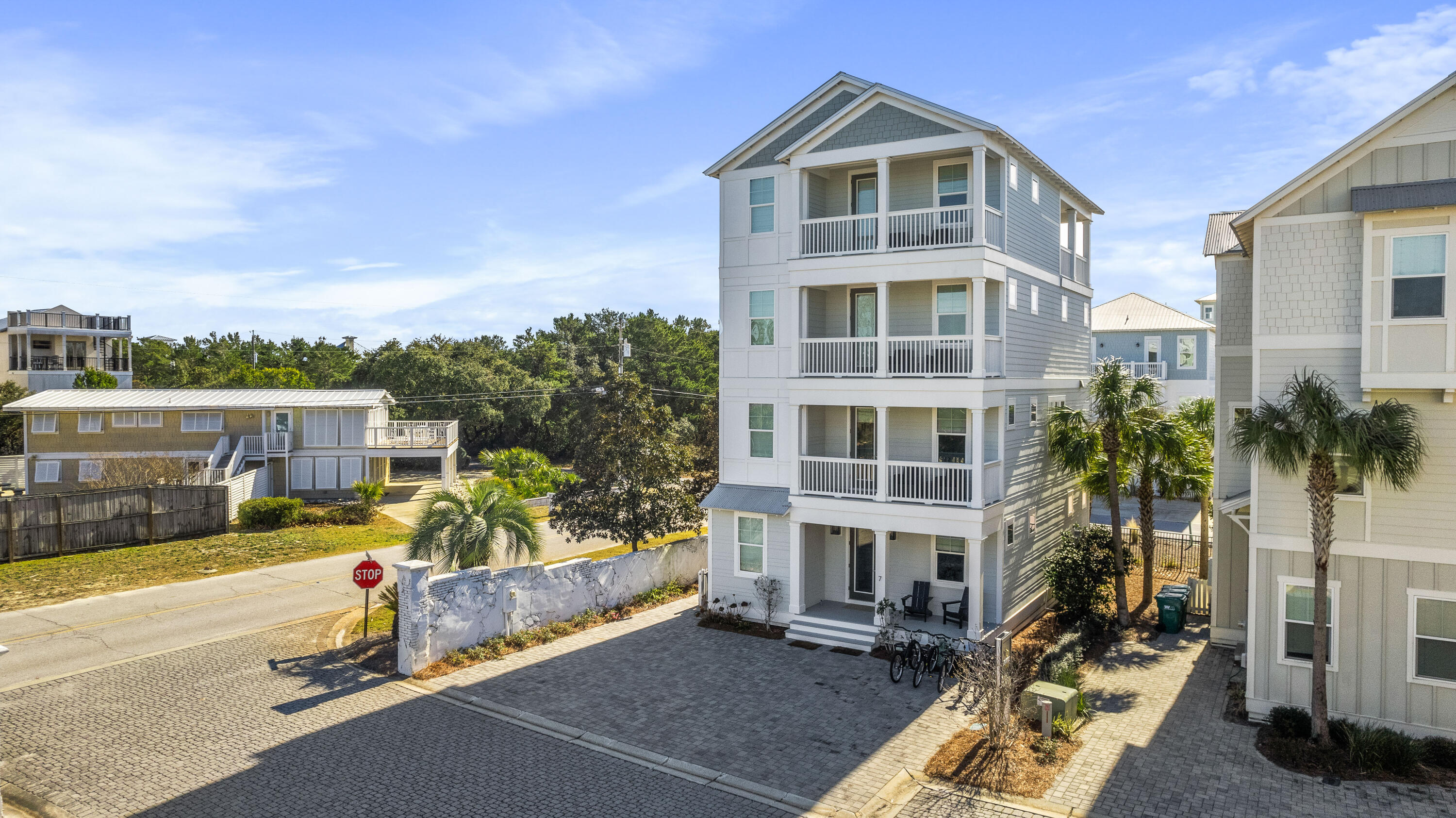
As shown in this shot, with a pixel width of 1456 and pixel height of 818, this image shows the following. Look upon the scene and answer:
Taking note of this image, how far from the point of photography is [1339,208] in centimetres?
1280

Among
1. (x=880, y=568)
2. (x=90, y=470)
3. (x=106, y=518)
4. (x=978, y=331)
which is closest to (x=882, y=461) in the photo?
(x=880, y=568)

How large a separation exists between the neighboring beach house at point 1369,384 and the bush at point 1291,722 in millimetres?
254

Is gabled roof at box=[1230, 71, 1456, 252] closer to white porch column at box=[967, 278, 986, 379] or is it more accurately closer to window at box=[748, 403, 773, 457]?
white porch column at box=[967, 278, 986, 379]

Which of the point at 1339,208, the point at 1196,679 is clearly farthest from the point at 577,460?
the point at 1339,208

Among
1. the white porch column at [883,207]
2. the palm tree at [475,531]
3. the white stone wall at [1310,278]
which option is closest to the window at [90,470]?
the palm tree at [475,531]

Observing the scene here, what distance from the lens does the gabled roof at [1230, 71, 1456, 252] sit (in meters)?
12.0

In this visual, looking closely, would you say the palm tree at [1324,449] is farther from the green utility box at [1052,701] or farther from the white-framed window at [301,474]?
the white-framed window at [301,474]

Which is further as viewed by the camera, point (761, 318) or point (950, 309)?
point (761, 318)

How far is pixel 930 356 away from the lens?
17953mm

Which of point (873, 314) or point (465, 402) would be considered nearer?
point (873, 314)

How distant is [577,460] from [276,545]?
12621mm

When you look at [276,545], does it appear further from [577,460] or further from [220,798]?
[220,798]

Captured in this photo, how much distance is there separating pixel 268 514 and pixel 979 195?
27421mm

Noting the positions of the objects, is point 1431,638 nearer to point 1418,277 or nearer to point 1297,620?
point 1297,620
